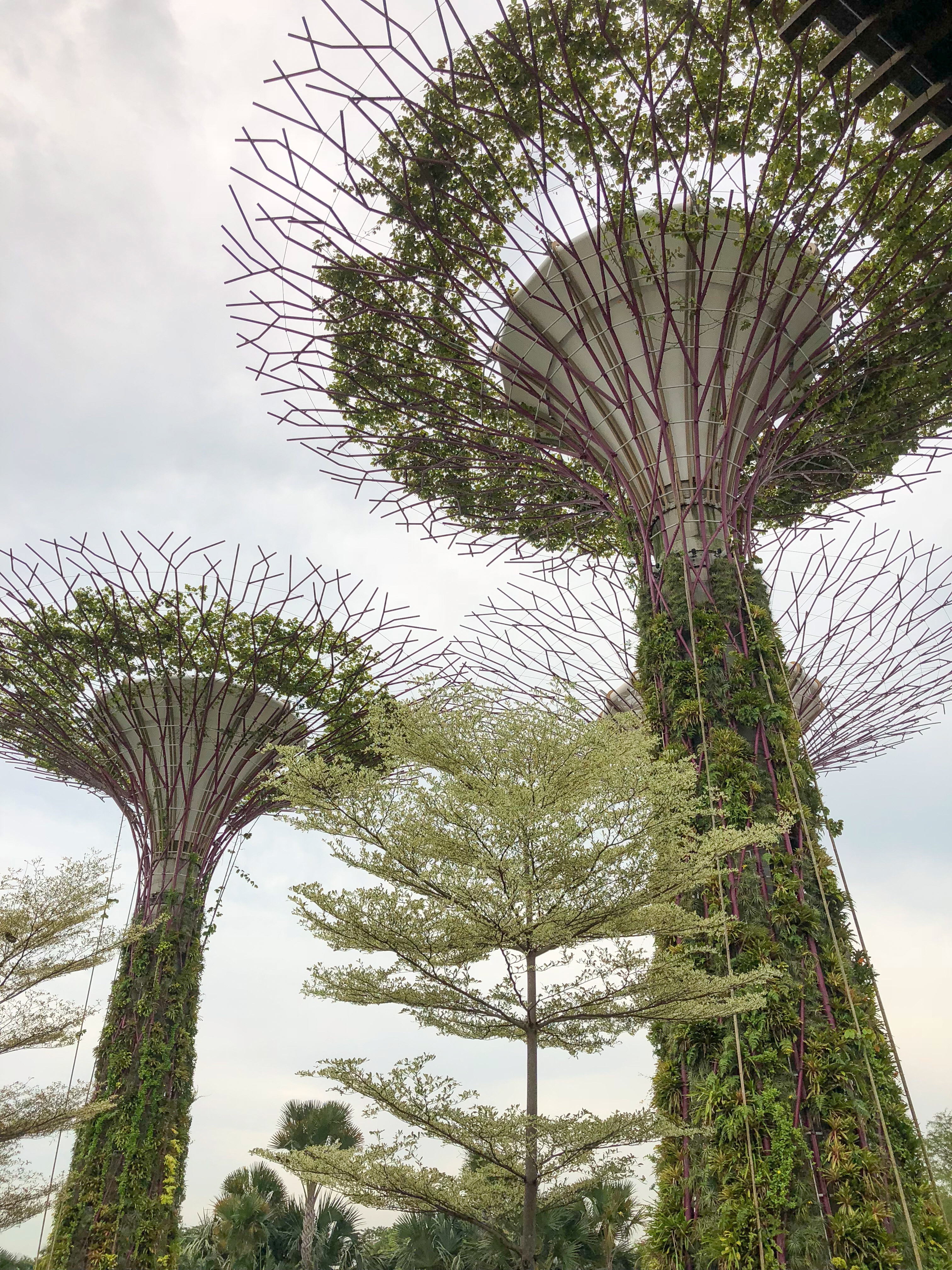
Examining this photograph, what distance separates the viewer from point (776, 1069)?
5934mm

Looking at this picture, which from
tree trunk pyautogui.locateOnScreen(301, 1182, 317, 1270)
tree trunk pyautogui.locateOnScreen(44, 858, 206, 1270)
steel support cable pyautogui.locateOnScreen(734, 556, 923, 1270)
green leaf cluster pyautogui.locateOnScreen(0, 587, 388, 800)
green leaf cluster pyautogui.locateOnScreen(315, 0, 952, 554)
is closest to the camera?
steel support cable pyautogui.locateOnScreen(734, 556, 923, 1270)

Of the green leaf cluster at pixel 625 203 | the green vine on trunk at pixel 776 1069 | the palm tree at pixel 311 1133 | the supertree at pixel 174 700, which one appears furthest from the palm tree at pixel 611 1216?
the green leaf cluster at pixel 625 203

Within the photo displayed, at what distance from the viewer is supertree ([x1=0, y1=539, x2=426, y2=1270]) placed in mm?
12414

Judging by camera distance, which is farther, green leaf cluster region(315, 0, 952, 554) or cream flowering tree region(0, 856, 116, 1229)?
cream flowering tree region(0, 856, 116, 1229)

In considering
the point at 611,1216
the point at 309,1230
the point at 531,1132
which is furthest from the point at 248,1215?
the point at 531,1132

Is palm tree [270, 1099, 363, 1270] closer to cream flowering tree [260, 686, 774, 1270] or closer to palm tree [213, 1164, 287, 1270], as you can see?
palm tree [213, 1164, 287, 1270]

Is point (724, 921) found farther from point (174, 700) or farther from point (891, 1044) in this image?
point (174, 700)

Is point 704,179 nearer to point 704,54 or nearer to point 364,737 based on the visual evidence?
point 704,54

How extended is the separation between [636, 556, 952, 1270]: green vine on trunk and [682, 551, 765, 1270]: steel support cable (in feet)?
0.07

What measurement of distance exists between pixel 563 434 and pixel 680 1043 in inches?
228

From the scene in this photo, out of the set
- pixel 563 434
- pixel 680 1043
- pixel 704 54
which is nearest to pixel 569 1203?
pixel 680 1043

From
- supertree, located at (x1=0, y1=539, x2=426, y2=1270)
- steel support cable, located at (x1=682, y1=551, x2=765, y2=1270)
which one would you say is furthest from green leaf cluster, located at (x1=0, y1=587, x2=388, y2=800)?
steel support cable, located at (x1=682, y1=551, x2=765, y2=1270)

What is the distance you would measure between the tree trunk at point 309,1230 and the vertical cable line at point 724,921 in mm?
12081

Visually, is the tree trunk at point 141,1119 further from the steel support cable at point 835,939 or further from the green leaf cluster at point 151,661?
the steel support cable at point 835,939
